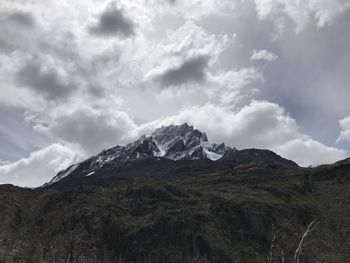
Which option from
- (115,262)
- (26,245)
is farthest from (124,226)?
(26,245)

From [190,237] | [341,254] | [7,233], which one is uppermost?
[7,233]

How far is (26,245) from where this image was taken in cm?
18088

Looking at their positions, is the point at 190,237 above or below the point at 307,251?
above

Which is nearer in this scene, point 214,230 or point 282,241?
point 282,241

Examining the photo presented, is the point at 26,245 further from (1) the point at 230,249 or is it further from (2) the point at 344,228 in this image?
(2) the point at 344,228

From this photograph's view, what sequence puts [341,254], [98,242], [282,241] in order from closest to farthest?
[341,254], [282,241], [98,242]

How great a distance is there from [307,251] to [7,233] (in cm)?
11755

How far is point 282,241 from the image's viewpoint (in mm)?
178125

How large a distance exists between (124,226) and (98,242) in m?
13.2

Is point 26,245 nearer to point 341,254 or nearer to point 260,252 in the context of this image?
point 260,252

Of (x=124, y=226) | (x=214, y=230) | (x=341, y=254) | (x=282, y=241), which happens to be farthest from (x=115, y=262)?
(x=341, y=254)

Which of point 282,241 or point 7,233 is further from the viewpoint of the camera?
point 7,233

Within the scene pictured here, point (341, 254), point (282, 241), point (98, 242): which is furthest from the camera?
point (98, 242)

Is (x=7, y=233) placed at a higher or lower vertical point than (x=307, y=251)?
higher
